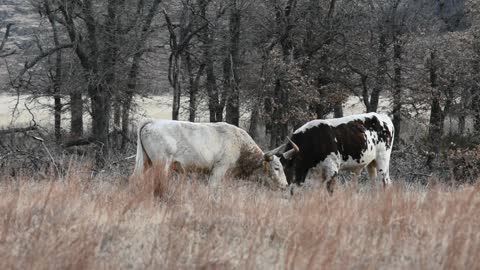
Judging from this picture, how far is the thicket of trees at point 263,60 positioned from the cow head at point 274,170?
824 cm

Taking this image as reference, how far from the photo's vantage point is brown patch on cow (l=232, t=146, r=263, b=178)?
12.1m

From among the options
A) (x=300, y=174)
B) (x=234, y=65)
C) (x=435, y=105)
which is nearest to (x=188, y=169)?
(x=300, y=174)

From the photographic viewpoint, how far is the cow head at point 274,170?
39.3 ft

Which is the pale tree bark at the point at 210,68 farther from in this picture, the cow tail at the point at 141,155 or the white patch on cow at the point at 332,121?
the cow tail at the point at 141,155

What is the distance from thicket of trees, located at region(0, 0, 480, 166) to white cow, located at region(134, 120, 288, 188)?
782 cm

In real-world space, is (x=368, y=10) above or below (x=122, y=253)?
above

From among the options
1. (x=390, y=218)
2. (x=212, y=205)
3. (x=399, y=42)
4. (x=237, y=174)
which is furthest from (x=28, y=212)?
(x=399, y=42)

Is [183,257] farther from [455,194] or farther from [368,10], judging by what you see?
[368,10]

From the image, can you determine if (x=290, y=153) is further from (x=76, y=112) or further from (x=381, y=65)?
(x=381, y=65)

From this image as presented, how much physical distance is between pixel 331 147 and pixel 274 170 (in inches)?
60.5

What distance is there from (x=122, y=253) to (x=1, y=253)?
967 mm

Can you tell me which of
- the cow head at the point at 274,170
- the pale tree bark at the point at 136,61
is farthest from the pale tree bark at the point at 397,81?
the cow head at the point at 274,170

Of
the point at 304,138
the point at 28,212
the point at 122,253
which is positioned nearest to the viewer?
the point at 122,253

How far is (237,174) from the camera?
39.9ft
